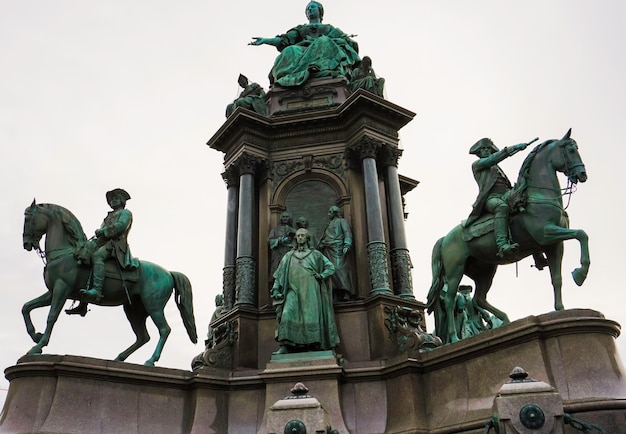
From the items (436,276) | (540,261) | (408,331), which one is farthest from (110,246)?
(540,261)

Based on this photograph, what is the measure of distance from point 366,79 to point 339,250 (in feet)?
15.7

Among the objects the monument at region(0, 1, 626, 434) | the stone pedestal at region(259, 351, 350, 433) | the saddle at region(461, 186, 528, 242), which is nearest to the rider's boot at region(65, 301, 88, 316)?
the monument at region(0, 1, 626, 434)

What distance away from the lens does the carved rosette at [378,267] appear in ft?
43.3

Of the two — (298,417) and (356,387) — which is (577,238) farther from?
(298,417)

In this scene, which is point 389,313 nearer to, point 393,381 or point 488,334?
point 393,381

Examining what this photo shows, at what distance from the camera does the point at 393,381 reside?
1138 centimetres

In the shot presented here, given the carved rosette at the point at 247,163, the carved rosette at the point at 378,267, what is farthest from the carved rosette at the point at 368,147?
the carved rosette at the point at 247,163

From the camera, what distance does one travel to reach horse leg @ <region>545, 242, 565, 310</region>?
34.0 feet

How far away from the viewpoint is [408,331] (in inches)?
488

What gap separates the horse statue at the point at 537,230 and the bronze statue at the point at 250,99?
6.59 meters

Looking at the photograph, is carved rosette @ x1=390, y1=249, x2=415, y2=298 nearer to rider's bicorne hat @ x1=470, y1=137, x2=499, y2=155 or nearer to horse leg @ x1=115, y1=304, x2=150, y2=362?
rider's bicorne hat @ x1=470, y1=137, x2=499, y2=155

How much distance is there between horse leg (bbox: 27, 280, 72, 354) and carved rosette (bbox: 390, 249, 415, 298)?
6995mm

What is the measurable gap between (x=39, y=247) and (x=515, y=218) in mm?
9432

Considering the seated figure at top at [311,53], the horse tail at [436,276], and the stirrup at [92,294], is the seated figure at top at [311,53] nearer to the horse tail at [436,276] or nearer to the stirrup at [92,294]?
the horse tail at [436,276]
